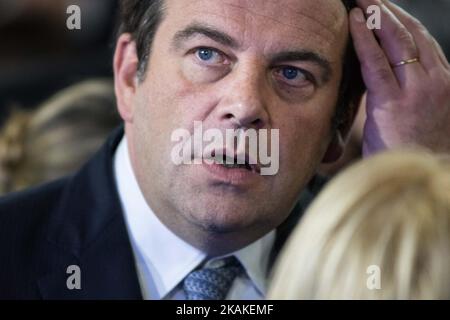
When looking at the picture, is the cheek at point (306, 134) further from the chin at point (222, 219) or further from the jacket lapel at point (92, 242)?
the jacket lapel at point (92, 242)

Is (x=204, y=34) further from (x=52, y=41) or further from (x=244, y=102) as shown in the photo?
(x=52, y=41)

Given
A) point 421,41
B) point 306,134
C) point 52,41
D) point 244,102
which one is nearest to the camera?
point 244,102

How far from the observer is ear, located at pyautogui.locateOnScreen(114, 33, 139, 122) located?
1.75 meters

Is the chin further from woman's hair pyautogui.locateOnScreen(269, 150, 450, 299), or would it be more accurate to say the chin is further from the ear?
woman's hair pyautogui.locateOnScreen(269, 150, 450, 299)

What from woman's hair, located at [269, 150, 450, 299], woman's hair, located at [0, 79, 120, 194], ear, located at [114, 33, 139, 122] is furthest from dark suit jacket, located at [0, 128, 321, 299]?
woman's hair, located at [0, 79, 120, 194]

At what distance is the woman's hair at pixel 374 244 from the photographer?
3.89 feet

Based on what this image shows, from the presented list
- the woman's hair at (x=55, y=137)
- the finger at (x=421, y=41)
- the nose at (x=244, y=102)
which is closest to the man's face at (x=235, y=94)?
the nose at (x=244, y=102)

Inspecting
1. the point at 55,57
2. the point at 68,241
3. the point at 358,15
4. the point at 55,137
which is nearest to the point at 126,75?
the point at 68,241

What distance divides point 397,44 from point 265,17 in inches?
10.8

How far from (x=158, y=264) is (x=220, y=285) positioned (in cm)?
11

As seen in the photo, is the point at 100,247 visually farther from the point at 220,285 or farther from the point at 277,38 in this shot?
the point at 277,38

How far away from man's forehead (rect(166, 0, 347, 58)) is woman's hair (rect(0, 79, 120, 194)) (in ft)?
2.99

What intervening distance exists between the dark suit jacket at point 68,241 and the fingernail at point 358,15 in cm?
39

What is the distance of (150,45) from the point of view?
5.63ft
